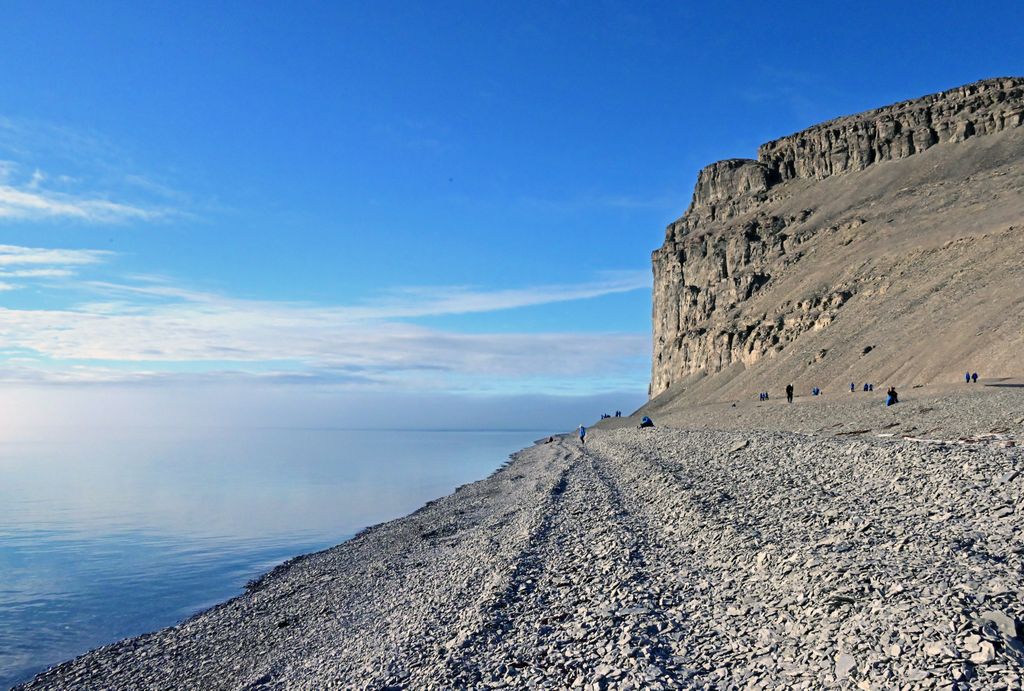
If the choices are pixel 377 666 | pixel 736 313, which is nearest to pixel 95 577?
pixel 377 666

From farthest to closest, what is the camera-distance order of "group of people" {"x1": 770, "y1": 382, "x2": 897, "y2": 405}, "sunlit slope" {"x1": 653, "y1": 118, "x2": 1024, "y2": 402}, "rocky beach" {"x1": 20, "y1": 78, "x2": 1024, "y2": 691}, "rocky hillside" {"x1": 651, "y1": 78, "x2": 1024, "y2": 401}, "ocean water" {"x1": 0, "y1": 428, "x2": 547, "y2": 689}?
"rocky hillside" {"x1": 651, "y1": 78, "x2": 1024, "y2": 401} < "sunlit slope" {"x1": 653, "y1": 118, "x2": 1024, "y2": 402} < "group of people" {"x1": 770, "y1": 382, "x2": 897, "y2": 405} < "ocean water" {"x1": 0, "y1": 428, "x2": 547, "y2": 689} < "rocky beach" {"x1": 20, "y1": 78, "x2": 1024, "y2": 691}

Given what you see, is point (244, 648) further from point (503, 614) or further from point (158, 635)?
point (503, 614)

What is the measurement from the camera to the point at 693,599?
1144cm

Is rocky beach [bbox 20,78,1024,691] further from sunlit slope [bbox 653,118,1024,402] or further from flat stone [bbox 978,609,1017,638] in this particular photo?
sunlit slope [bbox 653,118,1024,402]

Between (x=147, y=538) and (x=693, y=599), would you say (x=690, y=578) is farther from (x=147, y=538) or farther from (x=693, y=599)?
(x=147, y=538)

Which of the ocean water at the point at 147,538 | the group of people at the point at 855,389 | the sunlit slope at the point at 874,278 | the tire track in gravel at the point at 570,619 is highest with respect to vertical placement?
the sunlit slope at the point at 874,278

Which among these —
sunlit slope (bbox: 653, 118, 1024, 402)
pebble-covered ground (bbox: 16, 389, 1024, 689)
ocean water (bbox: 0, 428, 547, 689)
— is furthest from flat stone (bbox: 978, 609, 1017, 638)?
sunlit slope (bbox: 653, 118, 1024, 402)

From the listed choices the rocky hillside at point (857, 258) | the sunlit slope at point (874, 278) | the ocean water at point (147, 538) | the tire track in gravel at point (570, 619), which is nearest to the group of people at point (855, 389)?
the sunlit slope at point (874, 278)

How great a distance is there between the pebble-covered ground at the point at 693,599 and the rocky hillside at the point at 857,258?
123ft

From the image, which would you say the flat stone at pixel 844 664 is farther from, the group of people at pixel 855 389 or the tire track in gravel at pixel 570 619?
the group of people at pixel 855 389

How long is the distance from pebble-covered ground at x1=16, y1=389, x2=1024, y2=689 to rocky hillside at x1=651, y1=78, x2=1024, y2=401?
3755 cm

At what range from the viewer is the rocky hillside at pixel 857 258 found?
196 ft

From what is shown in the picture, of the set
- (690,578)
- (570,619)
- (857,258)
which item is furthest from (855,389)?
(570,619)

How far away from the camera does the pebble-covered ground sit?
8.51m
